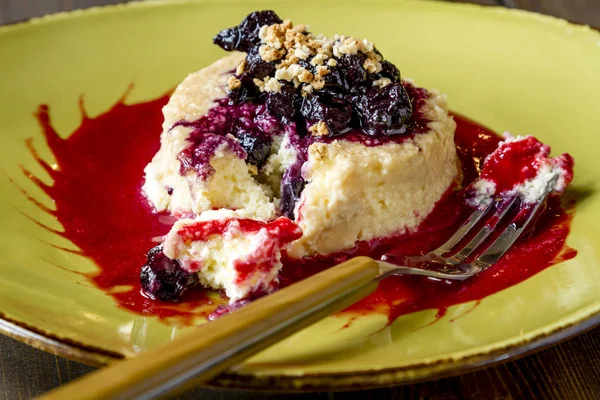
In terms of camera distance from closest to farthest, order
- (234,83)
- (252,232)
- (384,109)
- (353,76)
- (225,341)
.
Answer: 1. (225,341)
2. (252,232)
3. (384,109)
4. (353,76)
5. (234,83)

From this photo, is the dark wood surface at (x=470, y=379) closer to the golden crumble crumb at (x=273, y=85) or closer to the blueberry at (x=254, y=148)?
the blueberry at (x=254, y=148)

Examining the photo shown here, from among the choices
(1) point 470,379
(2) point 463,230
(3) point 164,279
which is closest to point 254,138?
(3) point 164,279

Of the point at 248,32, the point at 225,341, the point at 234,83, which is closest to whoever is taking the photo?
the point at 225,341

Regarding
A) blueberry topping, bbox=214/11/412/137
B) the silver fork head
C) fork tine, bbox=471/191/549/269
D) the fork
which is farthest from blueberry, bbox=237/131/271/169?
fork tine, bbox=471/191/549/269

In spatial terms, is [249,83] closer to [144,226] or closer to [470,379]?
[144,226]

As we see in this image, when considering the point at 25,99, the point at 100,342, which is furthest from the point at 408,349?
the point at 25,99

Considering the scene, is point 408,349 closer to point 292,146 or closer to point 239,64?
point 292,146

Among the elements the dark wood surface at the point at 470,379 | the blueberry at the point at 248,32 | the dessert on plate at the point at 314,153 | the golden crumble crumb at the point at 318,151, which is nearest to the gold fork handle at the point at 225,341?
the dark wood surface at the point at 470,379
